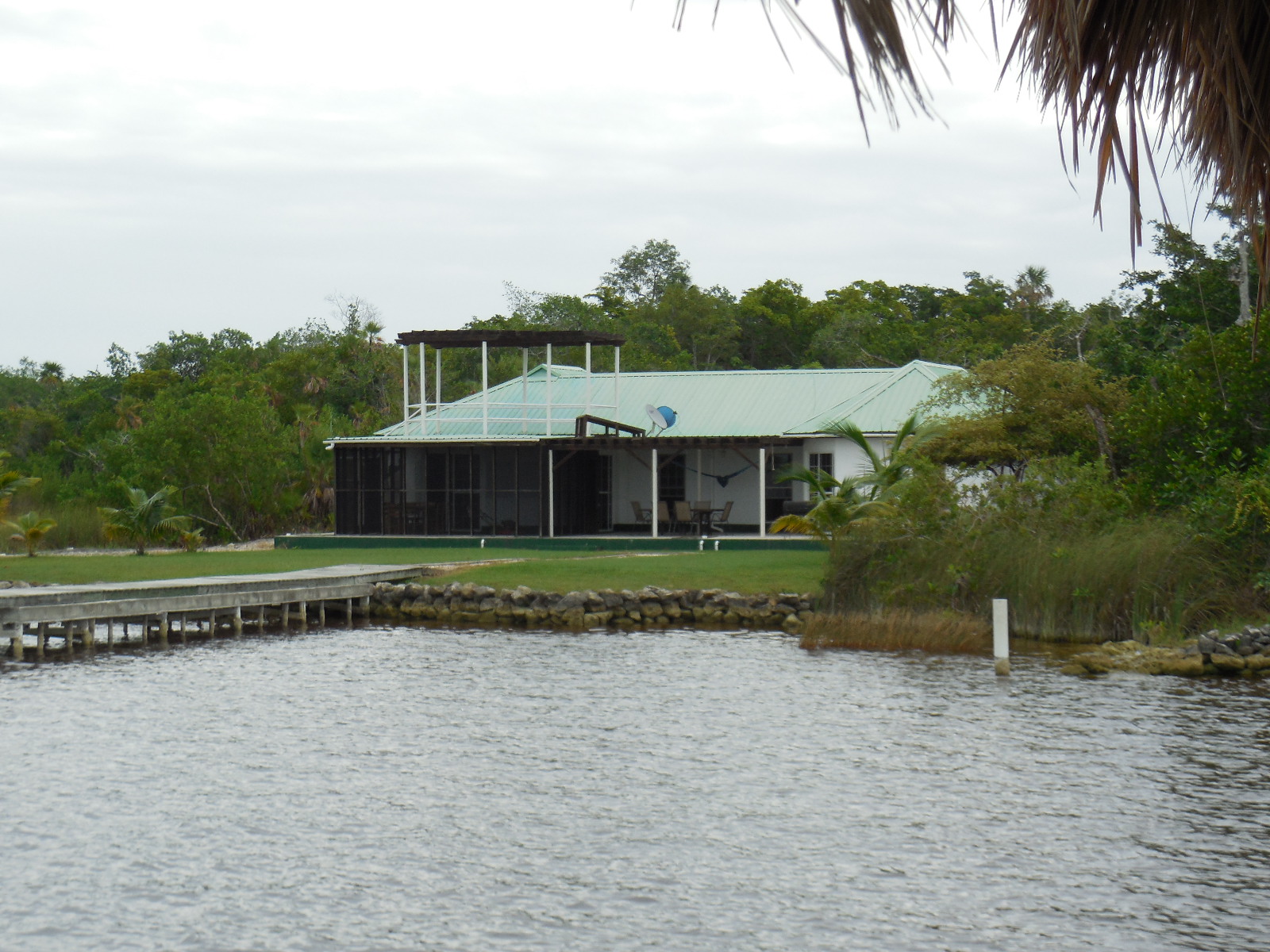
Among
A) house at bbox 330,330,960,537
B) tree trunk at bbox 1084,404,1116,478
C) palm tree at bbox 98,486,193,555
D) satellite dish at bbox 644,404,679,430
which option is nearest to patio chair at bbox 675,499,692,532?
house at bbox 330,330,960,537

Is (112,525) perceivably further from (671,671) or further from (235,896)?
(235,896)

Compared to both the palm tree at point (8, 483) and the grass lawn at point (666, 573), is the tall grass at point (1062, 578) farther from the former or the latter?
the palm tree at point (8, 483)

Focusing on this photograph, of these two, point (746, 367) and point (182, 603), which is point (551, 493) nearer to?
point (182, 603)

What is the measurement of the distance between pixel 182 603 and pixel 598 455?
15.0 m

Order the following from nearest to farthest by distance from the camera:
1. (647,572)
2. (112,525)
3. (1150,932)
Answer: (1150,932)
(647,572)
(112,525)

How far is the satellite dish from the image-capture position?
1367 inches

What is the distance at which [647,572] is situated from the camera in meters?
26.3

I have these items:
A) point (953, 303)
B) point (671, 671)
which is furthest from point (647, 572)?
point (953, 303)

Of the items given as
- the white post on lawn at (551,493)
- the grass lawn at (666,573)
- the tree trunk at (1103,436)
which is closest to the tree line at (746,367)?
the tree trunk at (1103,436)

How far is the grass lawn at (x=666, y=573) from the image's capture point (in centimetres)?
2545

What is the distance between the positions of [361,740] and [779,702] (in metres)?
5.10

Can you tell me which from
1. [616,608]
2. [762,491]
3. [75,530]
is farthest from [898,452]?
[75,530]

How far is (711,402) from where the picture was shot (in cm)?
3678

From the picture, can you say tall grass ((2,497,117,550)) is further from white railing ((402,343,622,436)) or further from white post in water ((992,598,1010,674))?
white post in water ((992,598,1010,674))
